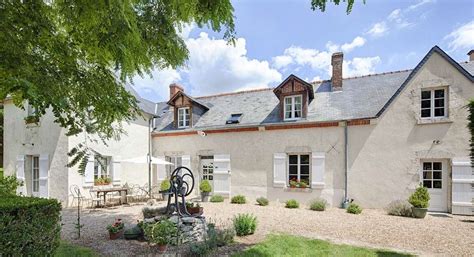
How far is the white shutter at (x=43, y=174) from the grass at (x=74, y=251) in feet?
23.2

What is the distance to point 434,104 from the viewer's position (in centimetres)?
1004

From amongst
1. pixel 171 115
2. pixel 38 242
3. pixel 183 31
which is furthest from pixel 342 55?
pixel 38 242

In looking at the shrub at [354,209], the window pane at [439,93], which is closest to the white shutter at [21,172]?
the shrub at [354,209]

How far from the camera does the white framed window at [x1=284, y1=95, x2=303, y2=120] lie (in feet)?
39.9

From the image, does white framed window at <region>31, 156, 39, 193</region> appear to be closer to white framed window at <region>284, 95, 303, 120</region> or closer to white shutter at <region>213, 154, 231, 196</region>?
white shutter at <region>213, 154, 231, 196</region>

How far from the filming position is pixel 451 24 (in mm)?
7363

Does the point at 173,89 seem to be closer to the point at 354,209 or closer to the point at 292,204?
the point at 292,204

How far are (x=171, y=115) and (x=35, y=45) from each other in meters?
13.0

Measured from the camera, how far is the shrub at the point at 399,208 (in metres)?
9.70

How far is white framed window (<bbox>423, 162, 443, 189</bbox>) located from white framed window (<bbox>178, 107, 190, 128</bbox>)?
10222mm

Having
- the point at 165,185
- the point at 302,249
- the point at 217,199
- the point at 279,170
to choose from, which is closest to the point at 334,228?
the point at 302,249

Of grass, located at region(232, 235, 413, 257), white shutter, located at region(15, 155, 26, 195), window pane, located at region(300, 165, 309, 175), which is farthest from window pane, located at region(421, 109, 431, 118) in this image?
white shutter, located at region(15, 155, 26, 195)

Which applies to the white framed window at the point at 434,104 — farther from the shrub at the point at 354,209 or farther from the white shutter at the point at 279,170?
the white shutter at the point at 279,170

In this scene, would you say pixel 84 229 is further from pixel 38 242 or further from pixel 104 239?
pixel 38 242
